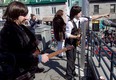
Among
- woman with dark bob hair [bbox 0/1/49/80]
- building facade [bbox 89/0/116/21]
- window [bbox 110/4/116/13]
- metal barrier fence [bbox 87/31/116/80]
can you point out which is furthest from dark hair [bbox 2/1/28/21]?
window [bbox 110/4/116/13]

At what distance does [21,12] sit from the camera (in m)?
2.88

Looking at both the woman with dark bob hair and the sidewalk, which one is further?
the sidewalk

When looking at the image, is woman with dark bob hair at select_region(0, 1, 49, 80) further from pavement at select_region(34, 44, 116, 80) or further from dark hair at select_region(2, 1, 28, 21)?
pavement at select_region(34, 44, 116, 80)

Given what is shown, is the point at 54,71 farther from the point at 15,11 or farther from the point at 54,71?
the point at 15,11

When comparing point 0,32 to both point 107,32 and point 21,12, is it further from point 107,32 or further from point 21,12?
point 107,32

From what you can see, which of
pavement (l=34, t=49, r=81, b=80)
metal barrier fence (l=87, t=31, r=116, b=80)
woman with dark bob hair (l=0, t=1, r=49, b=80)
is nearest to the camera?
woman with dark bob hair (l=0, t=1, r=49, b=80)

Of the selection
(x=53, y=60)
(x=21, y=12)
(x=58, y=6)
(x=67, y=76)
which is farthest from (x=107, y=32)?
(x=21, y=12)

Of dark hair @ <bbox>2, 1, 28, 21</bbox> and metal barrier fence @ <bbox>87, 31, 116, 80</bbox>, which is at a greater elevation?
dark hair @ <bbox>2, 1, 28, 21</bbox>

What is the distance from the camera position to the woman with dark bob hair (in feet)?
9.01

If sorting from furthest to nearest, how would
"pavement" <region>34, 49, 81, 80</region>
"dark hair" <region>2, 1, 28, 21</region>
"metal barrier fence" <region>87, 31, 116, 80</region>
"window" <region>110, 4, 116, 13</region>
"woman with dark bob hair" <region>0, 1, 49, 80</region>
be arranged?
"window" <region>110, 4, 116, 13</region> < "pavement" <region>34, 49, 81, 80</region> < "metal barrier fence" <region>87, 31, 116, 80</region> < "dark hair" <region>2, 1, 28, 21</region> < "woman with dark bob hair" <region>0, 1, 49, 80</region>

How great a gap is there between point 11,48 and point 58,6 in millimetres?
43043

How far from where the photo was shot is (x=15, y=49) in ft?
9.11

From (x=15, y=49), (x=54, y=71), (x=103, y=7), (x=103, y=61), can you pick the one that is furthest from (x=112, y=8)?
(x=15, y=49)

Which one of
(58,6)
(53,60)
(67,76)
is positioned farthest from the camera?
(58,6)
